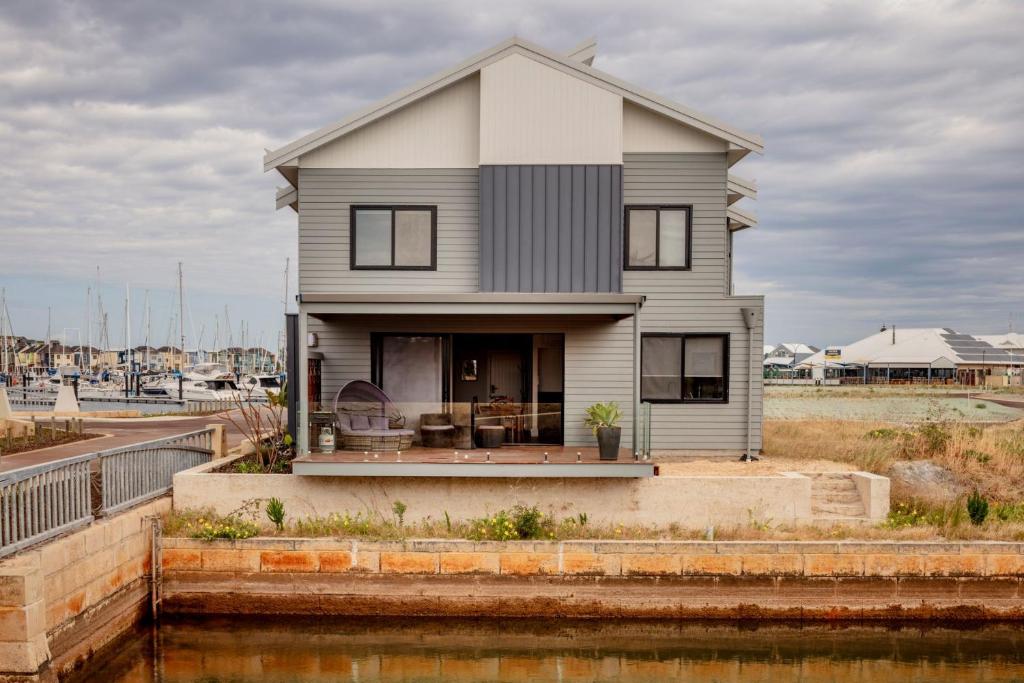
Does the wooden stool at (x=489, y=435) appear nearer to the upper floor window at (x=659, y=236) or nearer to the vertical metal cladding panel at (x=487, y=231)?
the vertical metal cladding panel at (x=487, y=231)

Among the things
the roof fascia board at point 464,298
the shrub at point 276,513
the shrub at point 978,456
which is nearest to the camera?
the shrub at point 276,513

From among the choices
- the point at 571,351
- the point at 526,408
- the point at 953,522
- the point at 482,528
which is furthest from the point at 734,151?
the point at 482,528

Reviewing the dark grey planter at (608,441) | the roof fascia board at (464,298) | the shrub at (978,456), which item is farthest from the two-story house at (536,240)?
the shrub at (978,456)

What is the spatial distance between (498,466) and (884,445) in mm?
8778

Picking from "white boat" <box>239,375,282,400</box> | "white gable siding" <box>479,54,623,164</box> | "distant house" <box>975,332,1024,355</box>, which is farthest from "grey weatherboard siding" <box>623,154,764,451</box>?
"distant house" <box>975,332,1024,355</box>

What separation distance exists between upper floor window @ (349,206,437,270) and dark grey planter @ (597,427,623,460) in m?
5.27

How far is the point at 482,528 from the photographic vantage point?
41.1 ft

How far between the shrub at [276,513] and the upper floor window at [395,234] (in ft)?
17.8

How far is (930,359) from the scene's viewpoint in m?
67.8

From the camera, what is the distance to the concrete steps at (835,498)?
13469mm

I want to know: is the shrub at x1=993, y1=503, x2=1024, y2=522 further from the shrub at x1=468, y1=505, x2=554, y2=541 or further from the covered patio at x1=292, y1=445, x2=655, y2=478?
the shrub at x1=468, y1=505, x2=554, y2=541

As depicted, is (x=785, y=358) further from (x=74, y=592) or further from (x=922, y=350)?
(x=74, y=592)

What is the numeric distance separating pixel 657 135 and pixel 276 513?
10.1 m

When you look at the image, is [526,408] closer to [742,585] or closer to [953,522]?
[742,585]
